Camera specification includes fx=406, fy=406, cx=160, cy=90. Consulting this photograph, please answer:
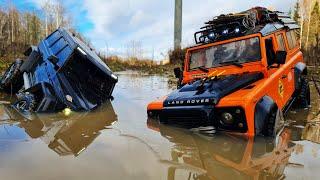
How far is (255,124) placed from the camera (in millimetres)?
5809

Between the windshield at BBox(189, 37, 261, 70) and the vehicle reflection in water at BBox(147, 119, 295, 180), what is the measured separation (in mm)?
1454

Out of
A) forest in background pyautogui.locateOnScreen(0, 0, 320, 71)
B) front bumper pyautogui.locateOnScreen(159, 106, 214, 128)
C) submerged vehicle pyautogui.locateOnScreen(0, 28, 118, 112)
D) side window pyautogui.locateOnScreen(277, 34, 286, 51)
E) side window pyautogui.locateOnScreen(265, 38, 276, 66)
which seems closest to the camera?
front bumper pyautogui.locateOnScreen(159, 106, 214, 128)

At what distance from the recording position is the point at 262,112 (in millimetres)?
5898

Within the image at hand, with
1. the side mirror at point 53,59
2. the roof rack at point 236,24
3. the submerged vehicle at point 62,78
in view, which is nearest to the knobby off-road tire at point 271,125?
the roof rack at point 236,24

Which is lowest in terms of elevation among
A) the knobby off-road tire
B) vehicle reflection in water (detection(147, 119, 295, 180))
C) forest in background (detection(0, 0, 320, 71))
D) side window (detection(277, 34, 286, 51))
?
vehicle reflection in water (detection(147, 119, 295, 180))

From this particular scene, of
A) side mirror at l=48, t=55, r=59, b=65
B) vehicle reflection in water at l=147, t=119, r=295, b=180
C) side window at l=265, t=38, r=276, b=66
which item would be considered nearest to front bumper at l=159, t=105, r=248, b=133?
vehicle reflection in water at l=147, t=119, r=295, b=180

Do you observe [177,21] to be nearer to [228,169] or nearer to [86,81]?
[86,81]

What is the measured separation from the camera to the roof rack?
24.8 ft

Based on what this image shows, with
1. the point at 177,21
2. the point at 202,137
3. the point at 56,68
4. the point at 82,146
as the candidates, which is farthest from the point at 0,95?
the point at 177,21

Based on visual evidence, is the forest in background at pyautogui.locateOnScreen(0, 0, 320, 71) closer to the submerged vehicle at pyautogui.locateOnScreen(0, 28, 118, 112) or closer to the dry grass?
the dry grass

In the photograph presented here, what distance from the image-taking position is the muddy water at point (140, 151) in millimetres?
4355

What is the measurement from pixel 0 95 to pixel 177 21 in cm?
1671

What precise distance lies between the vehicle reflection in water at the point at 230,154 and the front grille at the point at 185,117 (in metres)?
0.14

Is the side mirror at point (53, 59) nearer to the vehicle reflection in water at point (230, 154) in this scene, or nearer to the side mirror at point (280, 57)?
the vehicle reflection in water at point (230, 154)
